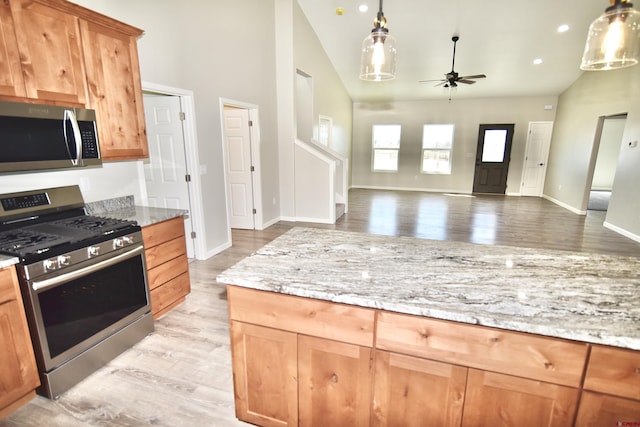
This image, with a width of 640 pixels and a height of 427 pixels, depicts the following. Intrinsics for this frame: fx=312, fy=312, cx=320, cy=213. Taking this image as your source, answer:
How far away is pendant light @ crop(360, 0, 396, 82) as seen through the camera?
5.47 ft

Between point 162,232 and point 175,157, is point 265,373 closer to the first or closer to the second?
point 162,232

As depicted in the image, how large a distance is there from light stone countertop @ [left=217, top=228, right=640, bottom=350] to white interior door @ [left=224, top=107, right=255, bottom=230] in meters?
3.80

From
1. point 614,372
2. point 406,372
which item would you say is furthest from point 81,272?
point 614,372

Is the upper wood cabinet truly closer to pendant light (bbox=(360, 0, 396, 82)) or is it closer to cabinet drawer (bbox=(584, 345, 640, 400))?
pendant light (bbox=(360, 0, 396, 82))

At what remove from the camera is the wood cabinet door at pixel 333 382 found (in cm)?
130

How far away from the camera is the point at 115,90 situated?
8.14 ft

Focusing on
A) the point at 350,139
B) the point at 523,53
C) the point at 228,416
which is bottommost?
the point at 228,416

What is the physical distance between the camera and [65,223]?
222 centimetres

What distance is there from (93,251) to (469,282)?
2152 millimetres

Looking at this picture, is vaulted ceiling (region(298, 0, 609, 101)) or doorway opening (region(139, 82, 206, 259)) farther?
vaulted ceiling (region(298, 0, 609, 101))

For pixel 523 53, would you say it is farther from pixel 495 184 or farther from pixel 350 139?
pixel 350 139

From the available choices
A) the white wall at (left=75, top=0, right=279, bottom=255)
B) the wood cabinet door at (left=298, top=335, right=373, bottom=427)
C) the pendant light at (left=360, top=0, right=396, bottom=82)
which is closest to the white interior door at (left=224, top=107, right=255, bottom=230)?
the white wall at (left=75, top=0, right=279, bottom=255)

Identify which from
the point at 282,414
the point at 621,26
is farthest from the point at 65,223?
the point at 621,26

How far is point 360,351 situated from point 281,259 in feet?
1.86
